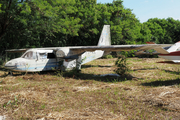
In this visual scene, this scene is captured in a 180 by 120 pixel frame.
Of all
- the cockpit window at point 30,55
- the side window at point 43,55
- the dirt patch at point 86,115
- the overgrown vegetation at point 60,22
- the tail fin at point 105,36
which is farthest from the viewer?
the tail fin at point 105,36

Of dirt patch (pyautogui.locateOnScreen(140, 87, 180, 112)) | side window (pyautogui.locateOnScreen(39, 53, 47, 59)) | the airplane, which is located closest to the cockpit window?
the airplane

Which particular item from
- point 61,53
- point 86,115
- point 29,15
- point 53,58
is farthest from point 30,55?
point 86,115

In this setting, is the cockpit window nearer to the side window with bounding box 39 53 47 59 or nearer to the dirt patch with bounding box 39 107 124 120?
the side window with bounding box 39 53 47 59

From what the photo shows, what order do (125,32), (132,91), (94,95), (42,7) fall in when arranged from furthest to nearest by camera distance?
1. (125,32)
2. (42,7)
3. (132,91)
4. (94,95)

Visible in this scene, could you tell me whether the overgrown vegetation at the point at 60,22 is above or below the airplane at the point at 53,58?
above

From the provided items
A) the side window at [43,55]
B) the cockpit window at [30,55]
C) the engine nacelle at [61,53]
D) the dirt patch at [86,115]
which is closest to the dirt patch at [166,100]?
the dirt patch at [86,115]

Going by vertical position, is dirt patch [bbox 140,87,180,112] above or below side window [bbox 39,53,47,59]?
below

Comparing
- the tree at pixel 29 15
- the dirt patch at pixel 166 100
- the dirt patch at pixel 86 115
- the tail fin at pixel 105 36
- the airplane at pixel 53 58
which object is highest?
the tree at pixel 29 15

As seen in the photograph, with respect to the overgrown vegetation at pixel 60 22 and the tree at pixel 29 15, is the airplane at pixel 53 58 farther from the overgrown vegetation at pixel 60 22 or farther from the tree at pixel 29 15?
the overgrown vegetation at pixel 60 22

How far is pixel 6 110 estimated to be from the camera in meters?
4.48

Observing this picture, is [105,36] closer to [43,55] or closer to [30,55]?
[43,55]

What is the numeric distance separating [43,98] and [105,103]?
255 cm

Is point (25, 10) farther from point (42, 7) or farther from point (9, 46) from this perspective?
point (9, 46)

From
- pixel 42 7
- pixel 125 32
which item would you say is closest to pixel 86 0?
pixel 125 32
